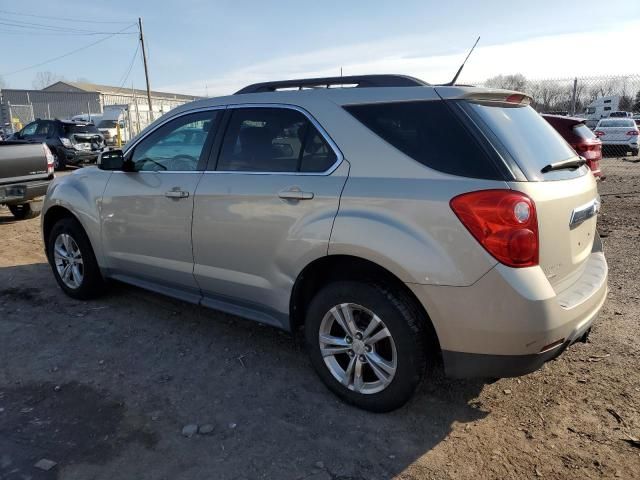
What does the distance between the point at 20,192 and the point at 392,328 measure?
6.94m

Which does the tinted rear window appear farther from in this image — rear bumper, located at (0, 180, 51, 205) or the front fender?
rear bumper, located at (0, 180, 51, 205)

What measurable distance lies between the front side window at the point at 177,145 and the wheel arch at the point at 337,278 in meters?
1.23

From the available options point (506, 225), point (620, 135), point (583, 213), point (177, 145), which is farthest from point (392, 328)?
point (620, 135)

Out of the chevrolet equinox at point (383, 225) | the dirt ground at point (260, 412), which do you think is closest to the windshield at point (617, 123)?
the dirt ground at point (260, 412)

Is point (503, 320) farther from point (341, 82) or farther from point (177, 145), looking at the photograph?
point (177, 145)

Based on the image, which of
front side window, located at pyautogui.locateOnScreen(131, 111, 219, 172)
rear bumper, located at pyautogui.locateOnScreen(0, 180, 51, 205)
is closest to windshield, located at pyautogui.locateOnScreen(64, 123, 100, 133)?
rear bumper, located at pyautogui.locateOnScreen(0, 180, 51, 205)

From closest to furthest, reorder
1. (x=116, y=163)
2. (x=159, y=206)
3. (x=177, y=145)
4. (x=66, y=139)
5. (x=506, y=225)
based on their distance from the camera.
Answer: (x=506, y=225), (x=159, y=206), (x=177, y=145), (x=116, y=163), (x=66, y=139)

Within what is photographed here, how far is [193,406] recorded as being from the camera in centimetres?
302

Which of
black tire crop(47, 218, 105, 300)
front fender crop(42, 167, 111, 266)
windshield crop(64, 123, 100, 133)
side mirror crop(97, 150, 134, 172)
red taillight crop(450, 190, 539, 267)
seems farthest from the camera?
windshield crop(64, 123, 100, 133)

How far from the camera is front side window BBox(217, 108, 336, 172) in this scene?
3.01 metres

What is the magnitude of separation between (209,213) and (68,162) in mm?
15111

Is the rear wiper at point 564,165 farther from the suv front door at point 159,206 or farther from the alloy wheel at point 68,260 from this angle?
the alloy wheel at point 68,260

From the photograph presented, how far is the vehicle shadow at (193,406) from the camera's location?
2543mm

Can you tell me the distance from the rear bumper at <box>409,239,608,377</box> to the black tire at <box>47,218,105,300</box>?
321cm
